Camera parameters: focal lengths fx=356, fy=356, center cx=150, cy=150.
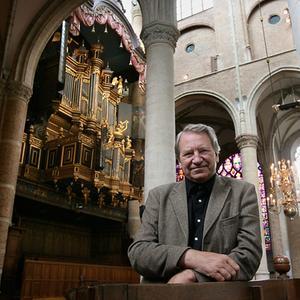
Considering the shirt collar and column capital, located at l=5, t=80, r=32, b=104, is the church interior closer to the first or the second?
column capital, located at l=5, t=80, r=32, b=104

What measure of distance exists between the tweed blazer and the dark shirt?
3 centimetres

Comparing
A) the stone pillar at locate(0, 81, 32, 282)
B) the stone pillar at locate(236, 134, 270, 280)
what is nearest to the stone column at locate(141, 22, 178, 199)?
the stone pillar at locate(0, 81, 32, 282)

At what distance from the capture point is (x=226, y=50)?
16.9 metres

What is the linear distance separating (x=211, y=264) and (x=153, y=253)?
0.74ft

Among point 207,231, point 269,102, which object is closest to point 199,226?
point 207,231

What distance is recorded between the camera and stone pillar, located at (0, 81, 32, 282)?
671cm

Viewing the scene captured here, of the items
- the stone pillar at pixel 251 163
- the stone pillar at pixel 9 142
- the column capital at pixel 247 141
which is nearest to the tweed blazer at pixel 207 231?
the stone pillar at pixel 9 142

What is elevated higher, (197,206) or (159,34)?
(159,34)

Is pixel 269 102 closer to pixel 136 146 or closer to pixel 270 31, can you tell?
Result: pixel 270 31

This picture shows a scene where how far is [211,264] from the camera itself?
1243mm

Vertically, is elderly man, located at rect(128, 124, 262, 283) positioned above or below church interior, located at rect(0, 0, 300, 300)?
below

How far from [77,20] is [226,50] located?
860 cm

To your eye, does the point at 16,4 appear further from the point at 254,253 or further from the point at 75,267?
the point at 254,253

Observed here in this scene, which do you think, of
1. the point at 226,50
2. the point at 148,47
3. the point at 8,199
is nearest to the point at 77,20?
the point at 148,47
